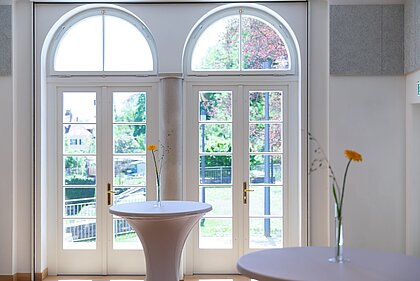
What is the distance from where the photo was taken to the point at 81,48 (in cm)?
588

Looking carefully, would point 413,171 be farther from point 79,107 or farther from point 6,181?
point 6,181

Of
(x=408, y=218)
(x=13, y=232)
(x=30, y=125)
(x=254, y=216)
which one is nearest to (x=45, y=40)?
(x=30, y=125)

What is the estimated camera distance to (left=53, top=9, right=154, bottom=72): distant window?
19.1 ft

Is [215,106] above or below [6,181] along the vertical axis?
above

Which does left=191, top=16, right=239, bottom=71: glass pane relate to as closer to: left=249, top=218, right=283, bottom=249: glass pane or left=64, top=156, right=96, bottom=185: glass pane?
left=64, top=156, right=96, bottom=185: glass pane

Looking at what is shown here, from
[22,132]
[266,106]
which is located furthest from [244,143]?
[22,132]

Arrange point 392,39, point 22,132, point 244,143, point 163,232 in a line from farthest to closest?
1. point 244,143
2. point 22,132
3. point 392,39
4. point 163,232

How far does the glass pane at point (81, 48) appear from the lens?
5855 mm

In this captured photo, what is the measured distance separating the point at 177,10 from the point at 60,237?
289cm

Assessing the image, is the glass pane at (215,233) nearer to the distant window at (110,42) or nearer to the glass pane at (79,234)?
the glass pane at (79,234)

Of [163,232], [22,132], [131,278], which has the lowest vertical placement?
[131,278]

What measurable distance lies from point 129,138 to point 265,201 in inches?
67.3

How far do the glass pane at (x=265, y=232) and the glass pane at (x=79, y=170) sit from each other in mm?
1897

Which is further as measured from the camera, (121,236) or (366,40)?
(121,236)
